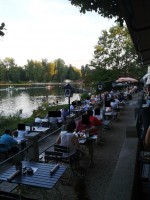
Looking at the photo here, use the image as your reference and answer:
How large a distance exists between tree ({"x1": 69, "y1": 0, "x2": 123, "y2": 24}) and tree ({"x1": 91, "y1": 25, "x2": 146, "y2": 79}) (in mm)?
32403

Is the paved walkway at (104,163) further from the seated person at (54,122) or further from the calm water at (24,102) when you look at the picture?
the calm water at (24,102)

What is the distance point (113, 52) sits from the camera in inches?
1610

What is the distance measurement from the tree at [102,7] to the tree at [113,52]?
3240 centimetres

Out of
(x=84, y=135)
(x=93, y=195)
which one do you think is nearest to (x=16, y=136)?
(x=84, y=135)

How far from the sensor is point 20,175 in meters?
5.17

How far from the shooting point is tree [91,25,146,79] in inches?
1576

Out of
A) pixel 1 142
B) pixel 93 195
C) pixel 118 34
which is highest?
pixel 118 34

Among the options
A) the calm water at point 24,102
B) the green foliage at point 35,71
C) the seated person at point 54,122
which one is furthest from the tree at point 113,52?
the green foliage at point 35,71

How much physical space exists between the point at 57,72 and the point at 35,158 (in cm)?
15499

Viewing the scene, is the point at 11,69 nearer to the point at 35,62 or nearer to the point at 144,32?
the point at 35,62

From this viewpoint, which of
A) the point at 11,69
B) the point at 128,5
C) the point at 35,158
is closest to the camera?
the point at 128,5

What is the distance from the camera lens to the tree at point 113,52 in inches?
1576

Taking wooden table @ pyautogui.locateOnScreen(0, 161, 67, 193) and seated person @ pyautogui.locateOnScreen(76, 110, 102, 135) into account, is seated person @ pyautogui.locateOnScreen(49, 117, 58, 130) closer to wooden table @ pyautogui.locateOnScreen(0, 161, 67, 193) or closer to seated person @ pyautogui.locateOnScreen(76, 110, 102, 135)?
seated person @ pyautogui.locateOnScreen(76, 110, 102, 135)

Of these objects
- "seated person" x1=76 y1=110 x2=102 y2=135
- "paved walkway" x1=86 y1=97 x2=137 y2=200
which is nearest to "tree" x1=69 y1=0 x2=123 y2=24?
"seated person" x1=76 y1=110 x2=102 y2=135
